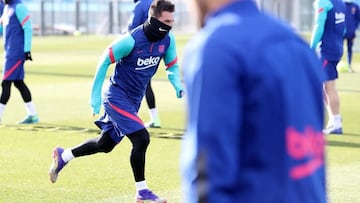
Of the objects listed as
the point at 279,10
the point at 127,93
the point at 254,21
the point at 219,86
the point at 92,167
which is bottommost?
the point at 279,10

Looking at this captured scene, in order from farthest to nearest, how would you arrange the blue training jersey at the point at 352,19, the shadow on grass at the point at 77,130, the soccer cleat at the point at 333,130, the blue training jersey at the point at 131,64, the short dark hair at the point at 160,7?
1. the blue training jersey at the point at 352,19
2. the soccer cleat at the point at 333,130
3. the shadow on grass at the point at 77,130
4. the blue training jersey at the point at 131,64
5. the short dark hair at the point at 160,7

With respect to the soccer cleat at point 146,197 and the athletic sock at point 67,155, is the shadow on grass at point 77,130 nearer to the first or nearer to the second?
the athletic sock at point 67,155

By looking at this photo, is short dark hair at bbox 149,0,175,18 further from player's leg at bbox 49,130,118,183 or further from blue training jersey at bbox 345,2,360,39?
blue training jersey at bbox 345,2,360,39

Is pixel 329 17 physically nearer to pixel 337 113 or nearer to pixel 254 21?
pixel 337 113

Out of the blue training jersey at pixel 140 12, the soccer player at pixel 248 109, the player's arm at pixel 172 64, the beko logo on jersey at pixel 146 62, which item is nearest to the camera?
the soccer player at pixel 248 109

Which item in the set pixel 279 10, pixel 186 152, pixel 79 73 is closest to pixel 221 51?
pixel 186 152

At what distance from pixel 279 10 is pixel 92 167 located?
165 ft

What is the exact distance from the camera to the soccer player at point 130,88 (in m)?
7.29

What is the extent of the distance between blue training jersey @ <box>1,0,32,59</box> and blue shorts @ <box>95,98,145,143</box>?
198 inches

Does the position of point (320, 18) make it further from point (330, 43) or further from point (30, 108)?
point (30, 108)

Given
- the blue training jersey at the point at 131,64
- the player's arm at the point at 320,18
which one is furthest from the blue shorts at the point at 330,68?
the blue training jersey at the point at 131,64

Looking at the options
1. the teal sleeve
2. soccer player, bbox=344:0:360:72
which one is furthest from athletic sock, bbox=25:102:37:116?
soccer player, bbox=344:0:360:72

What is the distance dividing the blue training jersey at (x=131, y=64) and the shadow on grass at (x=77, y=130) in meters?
3.65

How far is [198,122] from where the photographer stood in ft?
8.64
